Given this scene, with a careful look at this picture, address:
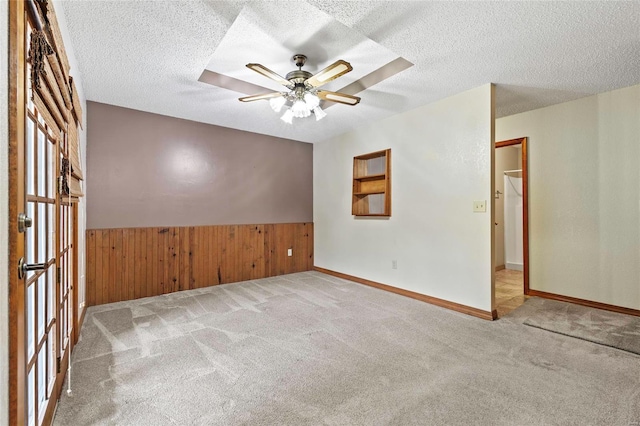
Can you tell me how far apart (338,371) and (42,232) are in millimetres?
1828

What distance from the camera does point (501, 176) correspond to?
17.8 ft

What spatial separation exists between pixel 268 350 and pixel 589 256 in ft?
11.9

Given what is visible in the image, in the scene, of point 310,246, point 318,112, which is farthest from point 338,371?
point 310,246

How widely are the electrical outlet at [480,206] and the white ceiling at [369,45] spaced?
1173 millimetres

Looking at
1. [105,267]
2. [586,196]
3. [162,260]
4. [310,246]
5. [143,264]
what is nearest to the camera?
[586,196]

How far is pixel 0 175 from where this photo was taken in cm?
78

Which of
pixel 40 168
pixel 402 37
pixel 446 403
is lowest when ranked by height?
pixel 446 403

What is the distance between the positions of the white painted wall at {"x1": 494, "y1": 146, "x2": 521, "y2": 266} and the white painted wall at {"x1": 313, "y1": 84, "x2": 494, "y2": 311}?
2.69 metres

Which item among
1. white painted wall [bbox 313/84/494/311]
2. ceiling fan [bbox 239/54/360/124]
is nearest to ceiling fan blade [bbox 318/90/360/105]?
ceiling fan [bbox 239/54/360/124]

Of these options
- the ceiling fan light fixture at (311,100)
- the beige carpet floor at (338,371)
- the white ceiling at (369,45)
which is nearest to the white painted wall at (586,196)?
the white ceiling at (369,45)

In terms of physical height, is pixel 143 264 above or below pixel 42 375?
above

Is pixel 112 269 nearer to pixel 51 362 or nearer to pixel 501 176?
pixel 51 362

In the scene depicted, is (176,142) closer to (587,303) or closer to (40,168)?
(40,168)

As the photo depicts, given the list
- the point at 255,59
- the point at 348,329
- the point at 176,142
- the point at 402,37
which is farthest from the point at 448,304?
the point at 176,142
